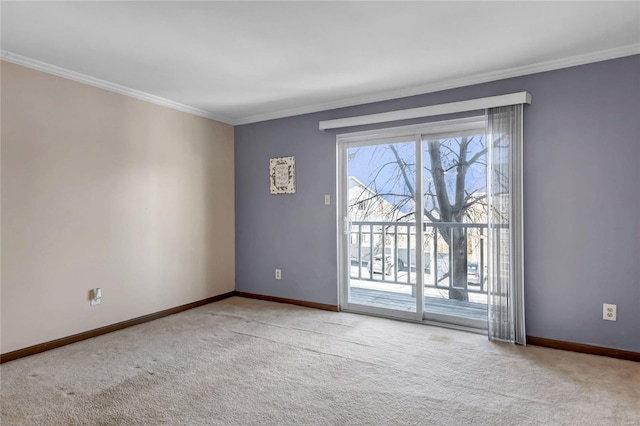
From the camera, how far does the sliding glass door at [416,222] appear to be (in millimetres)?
3391

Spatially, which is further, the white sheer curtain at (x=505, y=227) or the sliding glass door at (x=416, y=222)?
the sliding glass door at (x=416, y=222)

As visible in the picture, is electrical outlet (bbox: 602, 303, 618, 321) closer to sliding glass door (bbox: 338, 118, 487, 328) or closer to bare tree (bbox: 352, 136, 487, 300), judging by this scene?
sliding glass door (bbox: 338, 118, 487, 328)

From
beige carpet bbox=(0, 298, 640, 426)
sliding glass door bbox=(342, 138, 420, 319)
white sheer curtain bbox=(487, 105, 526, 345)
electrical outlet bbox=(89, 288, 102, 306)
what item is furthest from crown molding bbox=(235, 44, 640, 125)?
electrical outlet bbox=(89, 288, 102, 306)

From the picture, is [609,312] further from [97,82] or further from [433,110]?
[97,82]

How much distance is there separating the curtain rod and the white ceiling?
0.20 metres

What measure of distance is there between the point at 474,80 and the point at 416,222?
1.40 meters

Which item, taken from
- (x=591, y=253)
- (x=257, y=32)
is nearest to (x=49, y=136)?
(x=257, y=32)

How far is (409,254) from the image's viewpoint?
3771mm

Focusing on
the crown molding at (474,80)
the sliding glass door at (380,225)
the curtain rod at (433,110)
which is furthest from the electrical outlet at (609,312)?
the crown molding at (474,80)

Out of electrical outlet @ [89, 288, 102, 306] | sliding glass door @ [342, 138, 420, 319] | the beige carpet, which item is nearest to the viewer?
the beige carpet

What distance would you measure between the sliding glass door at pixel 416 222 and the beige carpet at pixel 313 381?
43cm

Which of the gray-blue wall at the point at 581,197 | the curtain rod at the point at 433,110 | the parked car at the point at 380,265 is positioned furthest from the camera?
the parked car at the point at 380,265

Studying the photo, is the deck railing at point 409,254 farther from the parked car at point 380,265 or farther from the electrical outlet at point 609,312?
the electrical outlet at point 609,312

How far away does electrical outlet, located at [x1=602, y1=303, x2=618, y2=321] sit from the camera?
2.72 m
